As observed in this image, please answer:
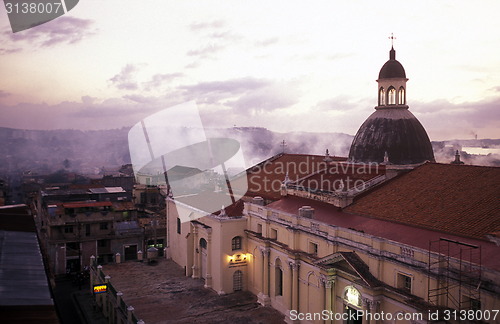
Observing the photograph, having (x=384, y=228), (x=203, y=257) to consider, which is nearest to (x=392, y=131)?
(x=384, y=228)

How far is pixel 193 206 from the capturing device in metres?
47.5

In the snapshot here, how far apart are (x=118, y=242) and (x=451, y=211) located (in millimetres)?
43460

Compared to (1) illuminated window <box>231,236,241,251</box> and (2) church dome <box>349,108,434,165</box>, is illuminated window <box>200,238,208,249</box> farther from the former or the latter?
(2) church dome <box>349,108,434,165</box>

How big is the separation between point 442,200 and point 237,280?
818 inches

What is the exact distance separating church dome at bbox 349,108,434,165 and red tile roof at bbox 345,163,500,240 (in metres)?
2.98

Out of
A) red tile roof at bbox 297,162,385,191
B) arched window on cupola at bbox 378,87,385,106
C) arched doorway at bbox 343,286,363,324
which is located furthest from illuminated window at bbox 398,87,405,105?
arched doorway at bbox 343,286,363,324

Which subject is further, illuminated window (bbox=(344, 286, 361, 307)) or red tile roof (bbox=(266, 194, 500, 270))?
illuminated window (bbox=(344, 286, 361, 307))

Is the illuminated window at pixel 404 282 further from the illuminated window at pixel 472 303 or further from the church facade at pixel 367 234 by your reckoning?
the illuminated window at pixel 472 303

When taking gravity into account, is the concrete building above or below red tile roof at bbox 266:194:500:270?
below

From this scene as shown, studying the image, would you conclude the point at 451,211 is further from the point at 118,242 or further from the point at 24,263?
the point at 118,242

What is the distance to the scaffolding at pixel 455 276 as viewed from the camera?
21500 millimetres

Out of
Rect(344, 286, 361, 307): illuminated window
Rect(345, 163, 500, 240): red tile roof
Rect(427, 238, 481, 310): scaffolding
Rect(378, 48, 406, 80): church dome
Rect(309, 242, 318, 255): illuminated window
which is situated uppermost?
Rect(378, 48, 406, 80): church dome

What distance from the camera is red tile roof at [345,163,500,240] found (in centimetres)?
2581

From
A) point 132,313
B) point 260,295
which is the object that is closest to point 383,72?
point 260,295
